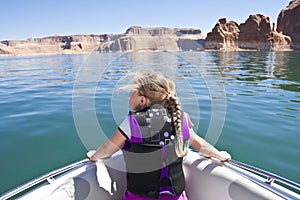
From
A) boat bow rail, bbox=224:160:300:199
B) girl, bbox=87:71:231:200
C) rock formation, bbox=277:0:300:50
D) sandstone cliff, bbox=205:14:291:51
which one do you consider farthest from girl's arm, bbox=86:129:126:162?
rock formation, bbox=277:0:300:50

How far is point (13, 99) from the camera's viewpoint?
6.85 metres

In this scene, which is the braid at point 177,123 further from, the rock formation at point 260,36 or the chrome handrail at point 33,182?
the rock formation at point 260,36

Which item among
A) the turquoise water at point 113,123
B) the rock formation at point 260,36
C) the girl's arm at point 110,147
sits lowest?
the turquoise water at point 113,123

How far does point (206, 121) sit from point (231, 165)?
109 inches

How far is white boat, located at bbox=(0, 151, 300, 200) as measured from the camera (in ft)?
5.45

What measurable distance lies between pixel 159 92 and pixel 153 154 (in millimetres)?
413

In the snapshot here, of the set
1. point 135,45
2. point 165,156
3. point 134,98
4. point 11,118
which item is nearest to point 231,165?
point 165,156

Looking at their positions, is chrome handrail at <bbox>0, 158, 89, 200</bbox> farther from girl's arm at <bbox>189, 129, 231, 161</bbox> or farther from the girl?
girl's arm at <bbox>189, 129, 231, 161</bbox>

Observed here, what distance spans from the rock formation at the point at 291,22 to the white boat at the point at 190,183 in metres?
81.3

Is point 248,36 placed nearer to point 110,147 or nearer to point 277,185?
point 277,185

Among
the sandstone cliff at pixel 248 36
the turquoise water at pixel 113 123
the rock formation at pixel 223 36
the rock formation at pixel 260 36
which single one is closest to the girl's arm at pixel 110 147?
the turquoise water at pixel 113 123

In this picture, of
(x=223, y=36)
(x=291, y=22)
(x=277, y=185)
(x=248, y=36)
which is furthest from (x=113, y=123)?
(x=291, y=22)

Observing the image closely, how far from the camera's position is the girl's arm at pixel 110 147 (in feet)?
5.14

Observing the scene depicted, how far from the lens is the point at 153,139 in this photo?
4.89 ft
